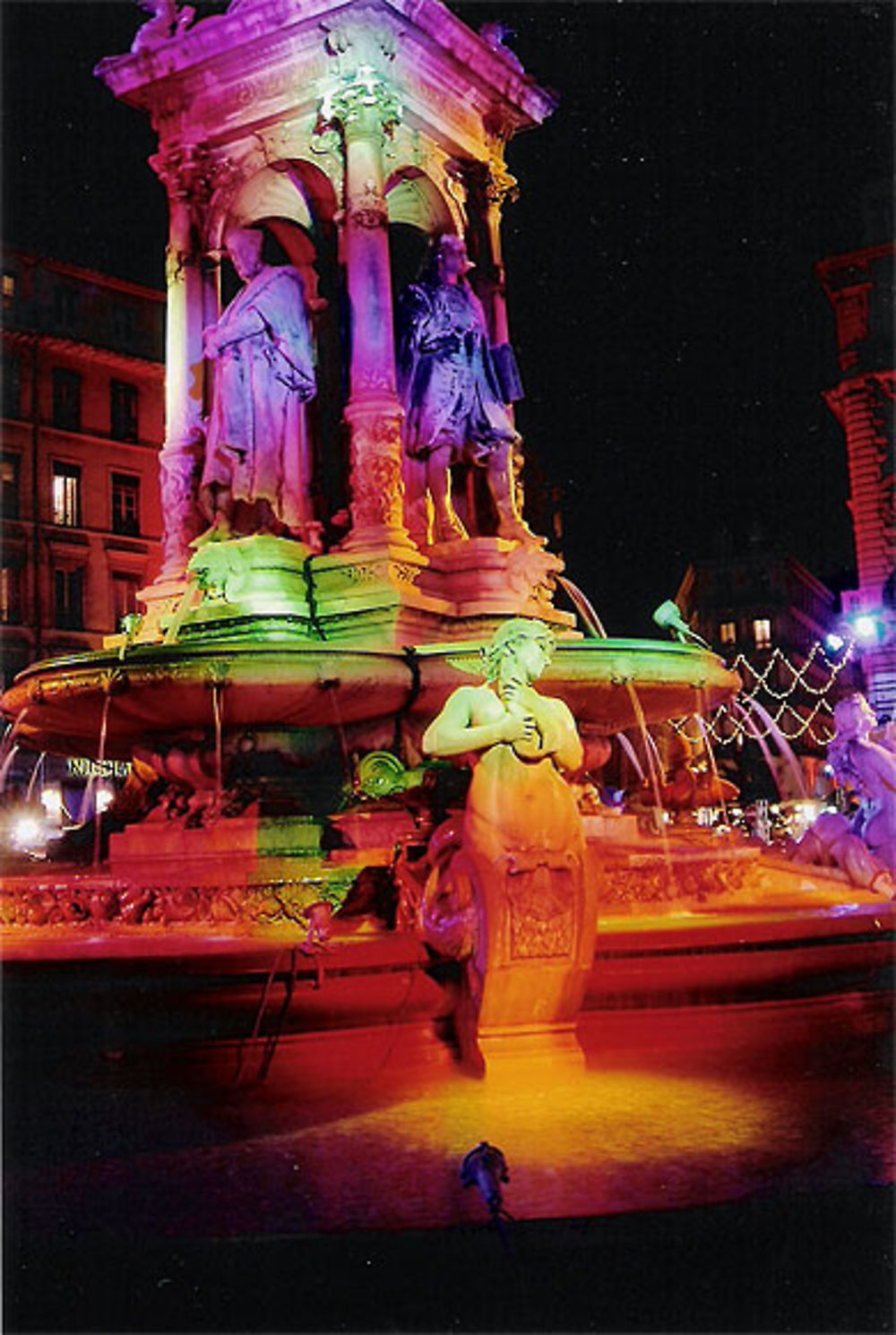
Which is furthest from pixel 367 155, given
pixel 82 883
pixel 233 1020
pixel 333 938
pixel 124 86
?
pixel 233 1020

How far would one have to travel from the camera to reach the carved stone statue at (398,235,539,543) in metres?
13.5

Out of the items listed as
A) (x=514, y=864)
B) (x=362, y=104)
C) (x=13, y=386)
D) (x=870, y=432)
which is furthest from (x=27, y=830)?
(x=514, y=864)

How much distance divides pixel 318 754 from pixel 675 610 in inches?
151

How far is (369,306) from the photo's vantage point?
1285 centimetres

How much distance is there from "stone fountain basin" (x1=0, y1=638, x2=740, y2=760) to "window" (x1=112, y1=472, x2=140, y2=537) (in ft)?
136

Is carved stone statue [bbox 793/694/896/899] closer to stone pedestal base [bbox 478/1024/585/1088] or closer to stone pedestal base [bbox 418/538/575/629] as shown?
stone pedestal base [bbox 418/538/575/629]

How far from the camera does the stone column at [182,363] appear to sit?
1382cm

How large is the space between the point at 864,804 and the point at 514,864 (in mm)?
6073

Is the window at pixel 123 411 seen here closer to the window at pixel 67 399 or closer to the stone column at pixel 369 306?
the window at pixel 67 399

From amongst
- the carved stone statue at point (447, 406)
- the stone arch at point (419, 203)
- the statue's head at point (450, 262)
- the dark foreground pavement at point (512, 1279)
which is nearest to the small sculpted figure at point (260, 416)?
the carved stone statue at point (447, 406)

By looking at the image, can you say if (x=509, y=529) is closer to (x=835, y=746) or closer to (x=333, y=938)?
(x=835, y=746)

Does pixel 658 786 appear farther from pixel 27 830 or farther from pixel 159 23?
pixel 27 830

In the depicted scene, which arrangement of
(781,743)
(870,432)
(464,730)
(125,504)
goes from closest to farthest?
1. (464,730)
2. (781,743)
3. (870,432)
4. (125,504)

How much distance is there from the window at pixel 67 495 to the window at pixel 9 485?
1543 mm
